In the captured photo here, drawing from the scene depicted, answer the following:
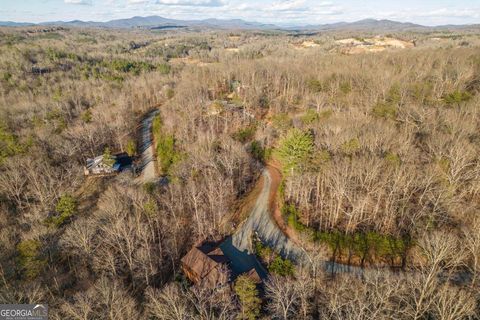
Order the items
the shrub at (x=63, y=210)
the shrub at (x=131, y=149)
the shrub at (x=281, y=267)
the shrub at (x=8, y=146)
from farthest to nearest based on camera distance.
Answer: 1. the shrub at (x=131, y=149)
2. the shrub at (x=8, y=146)
3. the shrub at (x=63, y=210)
4. the shrub at (x=281, y=267)

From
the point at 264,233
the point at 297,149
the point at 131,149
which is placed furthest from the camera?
the point at 131,149

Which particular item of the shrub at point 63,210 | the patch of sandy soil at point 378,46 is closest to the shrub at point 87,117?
the shrub at point 63,210

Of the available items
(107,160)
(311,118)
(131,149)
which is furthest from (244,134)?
(107,160)

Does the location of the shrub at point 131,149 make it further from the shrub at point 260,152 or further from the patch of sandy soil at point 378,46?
the patch of sandy soil at point 378,46

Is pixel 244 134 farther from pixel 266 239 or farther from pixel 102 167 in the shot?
pixel 102 167

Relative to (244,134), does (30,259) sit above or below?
below

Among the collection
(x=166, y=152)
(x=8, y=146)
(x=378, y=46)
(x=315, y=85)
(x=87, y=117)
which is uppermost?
(x=378, y=46)

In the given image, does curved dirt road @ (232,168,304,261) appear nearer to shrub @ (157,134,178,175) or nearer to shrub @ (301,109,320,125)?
shrub @ (301,109,320,125)

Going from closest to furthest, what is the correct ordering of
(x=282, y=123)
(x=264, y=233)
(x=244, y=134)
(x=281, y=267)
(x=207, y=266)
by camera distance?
(x=207, y=266)
(x=281, y=267)
(x=264, y=233)
(x=282, y=123)
(x=244, y=134)

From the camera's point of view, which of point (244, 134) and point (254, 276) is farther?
point (244, 134)

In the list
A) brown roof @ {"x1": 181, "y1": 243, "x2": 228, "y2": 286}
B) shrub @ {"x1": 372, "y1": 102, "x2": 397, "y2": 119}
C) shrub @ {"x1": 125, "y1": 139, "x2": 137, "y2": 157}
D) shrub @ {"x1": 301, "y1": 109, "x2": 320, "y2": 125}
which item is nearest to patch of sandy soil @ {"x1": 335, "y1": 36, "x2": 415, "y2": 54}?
shrub @ {"x1": 372, "y1": 102, "x2": 397, "y2": 119}
